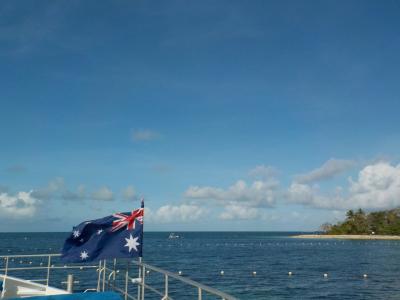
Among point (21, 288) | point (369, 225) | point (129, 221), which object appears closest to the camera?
point (129, 221)

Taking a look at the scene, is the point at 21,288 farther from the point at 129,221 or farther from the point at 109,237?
the point at 129,221

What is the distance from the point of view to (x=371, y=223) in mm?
192000

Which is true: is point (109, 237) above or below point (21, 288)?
above

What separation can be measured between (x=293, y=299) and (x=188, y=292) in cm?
789

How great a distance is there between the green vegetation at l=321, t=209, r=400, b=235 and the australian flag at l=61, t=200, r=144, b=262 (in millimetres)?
196712

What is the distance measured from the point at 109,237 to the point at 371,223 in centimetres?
20332

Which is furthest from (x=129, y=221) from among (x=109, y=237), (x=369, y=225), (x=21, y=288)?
(x=369, y=225)

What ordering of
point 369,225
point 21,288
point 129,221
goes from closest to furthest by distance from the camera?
point 129,221 → point 21,288 → point 369,225

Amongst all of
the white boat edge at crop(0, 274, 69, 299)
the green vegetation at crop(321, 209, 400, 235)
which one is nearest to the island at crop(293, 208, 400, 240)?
the green vegetation at crop(321, 209, 400, 235)

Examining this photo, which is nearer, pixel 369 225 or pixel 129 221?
pixel 129 221

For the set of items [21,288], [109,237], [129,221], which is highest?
[129,221]

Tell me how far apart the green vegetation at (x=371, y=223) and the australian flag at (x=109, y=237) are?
197m

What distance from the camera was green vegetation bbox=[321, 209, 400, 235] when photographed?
611 feet

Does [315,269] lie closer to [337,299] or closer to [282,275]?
[282,275]
